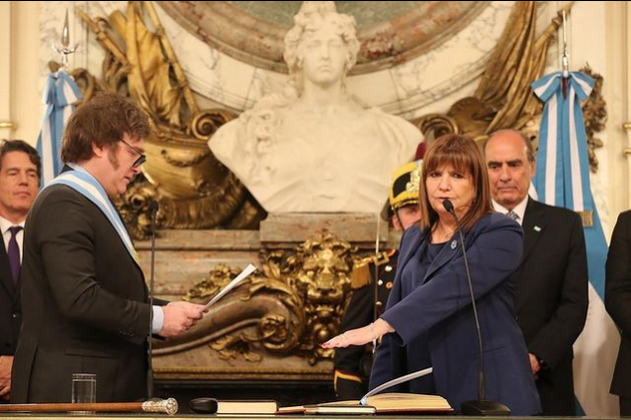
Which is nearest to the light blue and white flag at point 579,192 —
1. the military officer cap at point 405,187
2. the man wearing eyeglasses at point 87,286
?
the military officer cap at point 405,187

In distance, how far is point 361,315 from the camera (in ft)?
18.5

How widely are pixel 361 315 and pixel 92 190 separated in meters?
1.90

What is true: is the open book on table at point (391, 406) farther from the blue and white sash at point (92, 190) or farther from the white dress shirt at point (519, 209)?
the white dress shirt at point (519, 209)

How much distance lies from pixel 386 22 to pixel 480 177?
3.74 m

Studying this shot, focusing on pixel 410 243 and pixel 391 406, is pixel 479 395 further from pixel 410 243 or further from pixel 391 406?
pixel 410 243

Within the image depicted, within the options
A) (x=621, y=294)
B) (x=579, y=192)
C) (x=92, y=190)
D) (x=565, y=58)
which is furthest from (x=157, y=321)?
(x=565, y=58)

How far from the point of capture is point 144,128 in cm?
429

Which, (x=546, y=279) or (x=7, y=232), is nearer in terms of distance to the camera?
(x=546, y=279)

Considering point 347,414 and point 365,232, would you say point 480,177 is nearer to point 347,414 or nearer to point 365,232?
point 347,414

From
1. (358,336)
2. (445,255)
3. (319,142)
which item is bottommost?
(358,336)

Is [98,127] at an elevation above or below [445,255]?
above

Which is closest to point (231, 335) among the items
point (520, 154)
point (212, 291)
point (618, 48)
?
point (212, 291)

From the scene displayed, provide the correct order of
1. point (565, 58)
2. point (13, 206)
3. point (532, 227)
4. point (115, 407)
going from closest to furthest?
point (115, 407), point (532, 227), point (13, 206), point (565, 58)

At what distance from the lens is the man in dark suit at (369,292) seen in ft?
17.8
